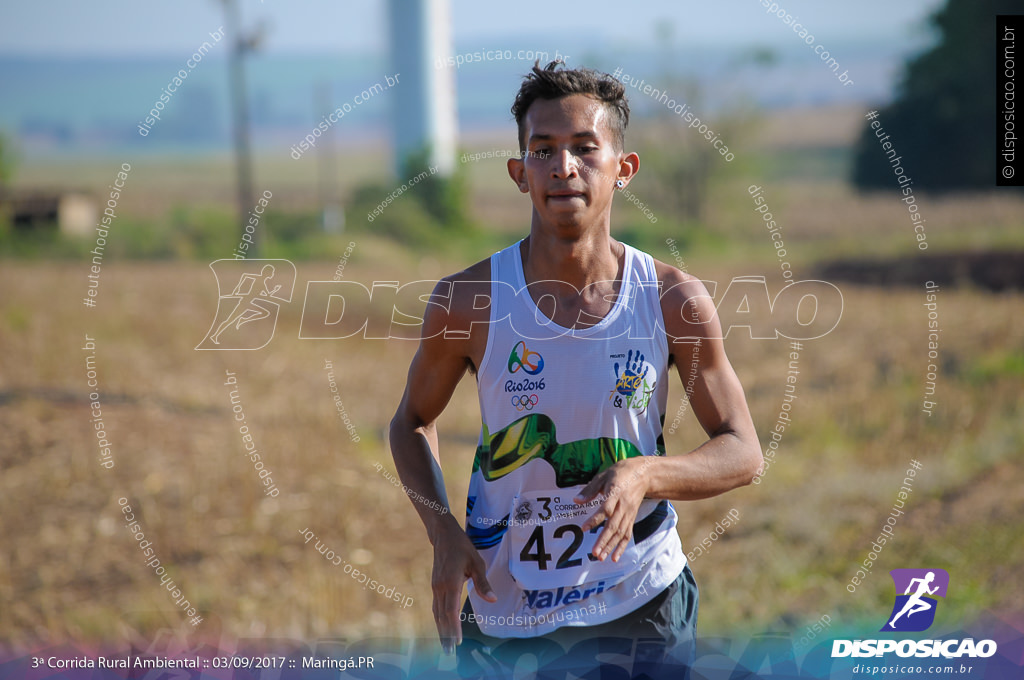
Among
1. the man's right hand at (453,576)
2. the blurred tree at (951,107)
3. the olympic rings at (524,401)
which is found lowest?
the man's right hand at (453,576)

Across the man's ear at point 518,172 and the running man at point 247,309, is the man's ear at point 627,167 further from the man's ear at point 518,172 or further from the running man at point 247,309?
the running man at point 247,309

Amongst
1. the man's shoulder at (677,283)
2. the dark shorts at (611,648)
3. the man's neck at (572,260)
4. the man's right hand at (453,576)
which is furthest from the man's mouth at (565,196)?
the dark shorts at (611,648)

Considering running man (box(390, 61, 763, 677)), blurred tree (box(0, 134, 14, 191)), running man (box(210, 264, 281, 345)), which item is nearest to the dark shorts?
running man (box(390, 61, 763, 677))

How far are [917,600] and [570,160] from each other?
3.68 metres

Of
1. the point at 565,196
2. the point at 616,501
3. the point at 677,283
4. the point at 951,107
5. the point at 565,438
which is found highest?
the point at 951,107

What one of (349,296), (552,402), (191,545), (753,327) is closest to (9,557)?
(191,545)

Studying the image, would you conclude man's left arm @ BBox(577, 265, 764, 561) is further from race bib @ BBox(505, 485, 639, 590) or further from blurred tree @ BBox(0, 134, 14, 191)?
blurred tree @ BBox(0, 134, 14, 191)

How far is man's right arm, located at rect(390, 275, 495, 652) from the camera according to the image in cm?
262

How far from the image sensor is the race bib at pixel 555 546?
9.00 feet

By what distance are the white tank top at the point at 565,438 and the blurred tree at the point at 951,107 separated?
104ft

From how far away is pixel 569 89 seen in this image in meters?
2.75

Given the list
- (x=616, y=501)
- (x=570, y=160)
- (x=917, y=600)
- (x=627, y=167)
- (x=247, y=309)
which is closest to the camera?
(x=616, y=501)

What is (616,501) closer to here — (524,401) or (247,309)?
(524,401)

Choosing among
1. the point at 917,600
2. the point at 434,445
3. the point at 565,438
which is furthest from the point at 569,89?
the point at 917,600
